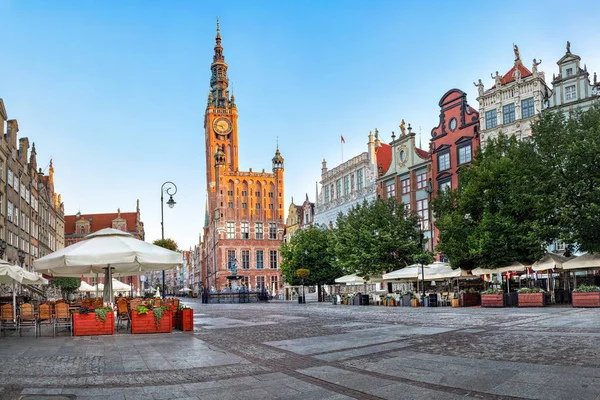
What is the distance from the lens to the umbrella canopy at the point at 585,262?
26.9m

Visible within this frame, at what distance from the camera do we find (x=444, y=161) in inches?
1817

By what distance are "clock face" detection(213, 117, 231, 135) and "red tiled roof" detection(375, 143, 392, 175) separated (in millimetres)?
46481

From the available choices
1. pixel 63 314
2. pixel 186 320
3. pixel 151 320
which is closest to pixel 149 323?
pixel 151 320

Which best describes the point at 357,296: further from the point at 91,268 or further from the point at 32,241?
the point at 32,241

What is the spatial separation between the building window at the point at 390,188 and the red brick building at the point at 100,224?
62.3m

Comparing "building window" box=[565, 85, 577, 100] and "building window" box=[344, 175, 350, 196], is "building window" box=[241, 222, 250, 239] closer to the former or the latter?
"building window" box=[344, 175, 350, 196]

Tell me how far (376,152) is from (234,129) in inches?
1946

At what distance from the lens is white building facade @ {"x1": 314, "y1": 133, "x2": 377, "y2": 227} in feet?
187

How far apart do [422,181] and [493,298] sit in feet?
70.7

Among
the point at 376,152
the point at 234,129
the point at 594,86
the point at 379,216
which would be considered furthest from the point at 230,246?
the point at 594,86

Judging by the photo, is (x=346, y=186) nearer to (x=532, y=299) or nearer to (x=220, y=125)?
(x=532, y=299)

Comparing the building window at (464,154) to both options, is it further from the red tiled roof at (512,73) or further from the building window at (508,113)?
the red tiled roof at (512,73)

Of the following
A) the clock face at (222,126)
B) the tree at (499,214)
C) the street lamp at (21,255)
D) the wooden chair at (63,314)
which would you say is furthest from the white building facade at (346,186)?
the wooden chair at (63,314)

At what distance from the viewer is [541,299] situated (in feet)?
86.7
